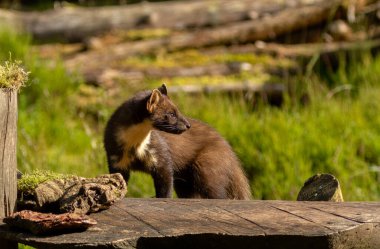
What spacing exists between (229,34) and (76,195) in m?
6.95

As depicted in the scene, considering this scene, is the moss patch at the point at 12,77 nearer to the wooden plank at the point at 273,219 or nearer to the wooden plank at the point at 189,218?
the wooden plank at the point at 189,218

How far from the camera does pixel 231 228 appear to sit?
361 centimetres

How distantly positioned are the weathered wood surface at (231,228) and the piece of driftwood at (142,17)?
7.17 metres

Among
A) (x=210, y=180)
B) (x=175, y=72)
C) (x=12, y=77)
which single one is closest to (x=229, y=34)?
(x=175, y=72)

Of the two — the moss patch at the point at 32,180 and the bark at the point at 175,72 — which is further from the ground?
the bark at the point at 175,72

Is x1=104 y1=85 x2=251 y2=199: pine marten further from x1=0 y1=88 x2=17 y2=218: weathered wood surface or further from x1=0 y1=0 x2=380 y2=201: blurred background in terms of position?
x1=0 y1=88 x2=17 y2=218: weathered wood surface

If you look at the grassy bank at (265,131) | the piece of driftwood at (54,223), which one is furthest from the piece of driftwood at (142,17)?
the piece of driftwood at (54,223)

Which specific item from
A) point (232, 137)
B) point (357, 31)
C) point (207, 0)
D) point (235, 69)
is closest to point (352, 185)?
point (232, 137)

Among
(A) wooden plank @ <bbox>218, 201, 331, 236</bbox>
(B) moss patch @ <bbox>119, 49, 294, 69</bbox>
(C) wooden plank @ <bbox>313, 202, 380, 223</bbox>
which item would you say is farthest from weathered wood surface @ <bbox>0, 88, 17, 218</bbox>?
(B) moss patch @ <bbox>119, 49, 294, 69</bbox>

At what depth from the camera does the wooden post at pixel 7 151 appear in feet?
13.0

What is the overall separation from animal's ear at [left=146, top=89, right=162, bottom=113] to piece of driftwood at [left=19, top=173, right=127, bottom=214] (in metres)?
1.58

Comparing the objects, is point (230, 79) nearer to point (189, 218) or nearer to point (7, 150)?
point (7, 150)

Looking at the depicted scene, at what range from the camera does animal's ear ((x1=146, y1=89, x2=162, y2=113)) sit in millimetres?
5672

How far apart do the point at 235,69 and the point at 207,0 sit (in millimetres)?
1749
